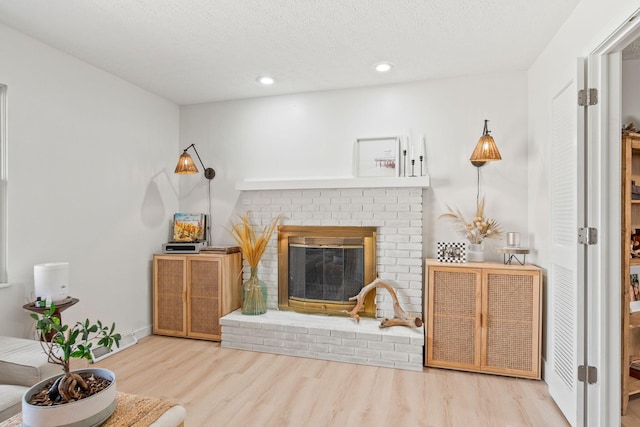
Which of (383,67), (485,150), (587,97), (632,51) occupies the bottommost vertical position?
(485,150)

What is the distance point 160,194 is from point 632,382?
4302 mm

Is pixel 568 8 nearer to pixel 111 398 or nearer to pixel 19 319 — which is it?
pixel 111 398

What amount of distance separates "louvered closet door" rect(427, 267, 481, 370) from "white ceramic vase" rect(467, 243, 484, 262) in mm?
267

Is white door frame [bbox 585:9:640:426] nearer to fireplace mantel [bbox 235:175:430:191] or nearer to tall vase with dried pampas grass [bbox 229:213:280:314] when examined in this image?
fireplace mantel [bbox 235:175:430:191]

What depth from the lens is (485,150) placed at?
9.59 ft

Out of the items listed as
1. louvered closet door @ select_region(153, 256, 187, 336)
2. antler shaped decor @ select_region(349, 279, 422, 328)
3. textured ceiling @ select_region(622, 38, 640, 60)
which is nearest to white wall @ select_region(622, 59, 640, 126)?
textured ceiling @ select_region(622, 38, 640, 60)

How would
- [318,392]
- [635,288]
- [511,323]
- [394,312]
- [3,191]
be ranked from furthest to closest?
[394,312]
[511,323]
[635,288]
[318,392]
[3,191]

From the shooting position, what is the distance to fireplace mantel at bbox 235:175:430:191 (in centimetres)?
316

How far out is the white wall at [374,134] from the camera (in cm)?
314

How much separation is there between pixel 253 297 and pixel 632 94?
3.46 meters

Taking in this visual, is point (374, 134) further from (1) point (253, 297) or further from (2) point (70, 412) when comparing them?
(2) point (70, 412)

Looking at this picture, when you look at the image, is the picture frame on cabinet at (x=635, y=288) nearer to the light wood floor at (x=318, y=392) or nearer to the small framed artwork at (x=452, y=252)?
the light wood floor at (x=318, y=392)

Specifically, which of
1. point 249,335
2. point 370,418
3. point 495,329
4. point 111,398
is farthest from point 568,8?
point 249,335

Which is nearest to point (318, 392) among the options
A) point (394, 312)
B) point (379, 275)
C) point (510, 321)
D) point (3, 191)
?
point (394, 312)
